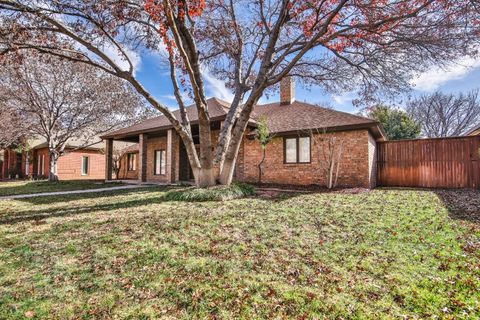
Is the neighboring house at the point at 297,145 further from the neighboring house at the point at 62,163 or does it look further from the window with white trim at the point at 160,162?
the neighboring house at the point at 62,163

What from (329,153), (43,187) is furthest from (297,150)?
(43,187)

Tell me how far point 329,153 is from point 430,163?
446cm

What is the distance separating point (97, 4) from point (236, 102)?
4.96m

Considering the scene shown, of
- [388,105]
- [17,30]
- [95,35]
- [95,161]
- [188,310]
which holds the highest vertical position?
[95,35]

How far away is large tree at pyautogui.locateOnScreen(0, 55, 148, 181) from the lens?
48.3ft

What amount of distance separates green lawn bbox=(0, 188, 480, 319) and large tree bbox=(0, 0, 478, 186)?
402 cm

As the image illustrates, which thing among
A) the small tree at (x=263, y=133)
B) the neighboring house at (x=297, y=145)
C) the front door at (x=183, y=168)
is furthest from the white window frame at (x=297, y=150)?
the front door at (x=183, y=168)

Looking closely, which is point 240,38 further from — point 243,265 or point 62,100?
point 62,100

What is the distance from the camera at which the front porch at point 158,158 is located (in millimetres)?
13641

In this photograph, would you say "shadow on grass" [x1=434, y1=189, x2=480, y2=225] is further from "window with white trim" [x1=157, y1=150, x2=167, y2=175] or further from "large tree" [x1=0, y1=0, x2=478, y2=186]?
"window with white trim" [x1=157, y1=150, x2=167, y2=175]

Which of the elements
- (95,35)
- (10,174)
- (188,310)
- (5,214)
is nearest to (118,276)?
(188,310)

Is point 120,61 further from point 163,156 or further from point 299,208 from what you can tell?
point 163,156

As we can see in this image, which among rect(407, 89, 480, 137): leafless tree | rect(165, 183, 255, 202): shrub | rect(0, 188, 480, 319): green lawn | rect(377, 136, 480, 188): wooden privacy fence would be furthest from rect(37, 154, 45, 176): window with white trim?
rect(407, 89, 480, 137): leafless tree

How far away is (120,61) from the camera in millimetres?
7957
